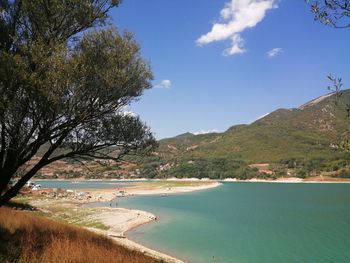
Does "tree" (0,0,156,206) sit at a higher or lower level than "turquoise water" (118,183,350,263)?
higher

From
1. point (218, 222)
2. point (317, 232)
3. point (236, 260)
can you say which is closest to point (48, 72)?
point (236, 260)

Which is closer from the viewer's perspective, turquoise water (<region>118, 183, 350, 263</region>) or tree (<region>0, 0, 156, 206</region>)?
tree (<region>0, 0, 156, 206</region>)

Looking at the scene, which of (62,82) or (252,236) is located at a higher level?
(62,82)

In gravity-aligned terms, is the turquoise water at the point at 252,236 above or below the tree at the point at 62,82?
below

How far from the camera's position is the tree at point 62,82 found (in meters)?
10.2

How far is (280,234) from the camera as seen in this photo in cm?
5322

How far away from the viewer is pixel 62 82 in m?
10.2

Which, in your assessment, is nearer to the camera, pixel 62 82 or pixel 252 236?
pixel 62 82

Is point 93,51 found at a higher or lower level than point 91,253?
higher

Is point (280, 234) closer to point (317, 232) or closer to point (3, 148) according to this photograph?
point (317, 232)

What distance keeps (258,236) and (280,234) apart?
4.14 metres

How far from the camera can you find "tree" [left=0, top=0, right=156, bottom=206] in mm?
10203

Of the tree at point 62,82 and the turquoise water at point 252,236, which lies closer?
the tree at point 62,82

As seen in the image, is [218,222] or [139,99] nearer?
[139,99]
